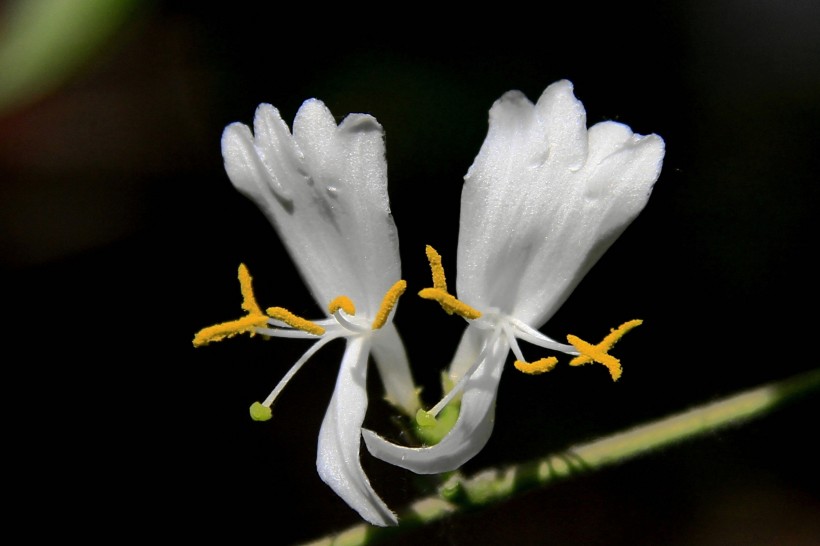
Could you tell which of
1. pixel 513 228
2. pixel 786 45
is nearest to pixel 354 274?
pixel 513 228

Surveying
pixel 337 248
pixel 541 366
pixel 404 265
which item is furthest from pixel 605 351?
pixel 404 265

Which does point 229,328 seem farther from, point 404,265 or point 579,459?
point 404,265

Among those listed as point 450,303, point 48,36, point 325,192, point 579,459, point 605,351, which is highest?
point 48,36

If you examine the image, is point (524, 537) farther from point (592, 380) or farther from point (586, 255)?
point (586, 255)

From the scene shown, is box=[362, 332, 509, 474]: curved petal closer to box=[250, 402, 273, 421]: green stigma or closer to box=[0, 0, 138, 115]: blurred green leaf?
box=[250, 402, 273, 421]: green stigma

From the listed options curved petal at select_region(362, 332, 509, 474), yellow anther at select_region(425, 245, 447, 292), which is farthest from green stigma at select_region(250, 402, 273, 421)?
yellow anther at select_region(425, 245, 447, 292)

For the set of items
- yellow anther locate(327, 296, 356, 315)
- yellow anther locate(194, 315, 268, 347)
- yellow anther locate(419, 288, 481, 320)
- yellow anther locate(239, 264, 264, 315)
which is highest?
yellow anther locate(239, 264, 264, 315)

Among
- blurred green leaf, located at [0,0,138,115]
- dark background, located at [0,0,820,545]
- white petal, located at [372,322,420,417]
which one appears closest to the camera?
white petal, located at [372,322,420,417]
